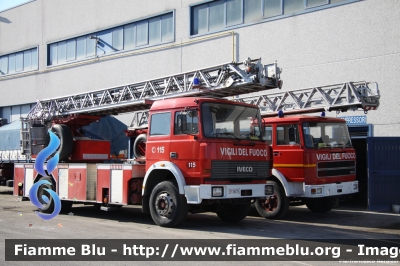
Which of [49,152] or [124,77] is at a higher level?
[124,77]

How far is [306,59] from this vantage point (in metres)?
18.1

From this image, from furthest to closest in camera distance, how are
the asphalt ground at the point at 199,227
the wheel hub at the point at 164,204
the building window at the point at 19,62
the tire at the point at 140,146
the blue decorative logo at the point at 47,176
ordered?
1. the building window at the point at 19,62
2. the tire at the point at 140,146
3. the blue decorative logo at the point at 47,176
4. the wheel hub at the point at 164,204
5. the asphalt ground at the point at 199,227

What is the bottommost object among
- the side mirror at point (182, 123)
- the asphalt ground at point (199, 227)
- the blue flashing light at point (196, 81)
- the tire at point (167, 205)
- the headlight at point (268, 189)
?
the asphalt ground at point (199, 227)

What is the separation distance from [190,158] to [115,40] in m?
17.1

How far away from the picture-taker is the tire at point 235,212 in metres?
11.5

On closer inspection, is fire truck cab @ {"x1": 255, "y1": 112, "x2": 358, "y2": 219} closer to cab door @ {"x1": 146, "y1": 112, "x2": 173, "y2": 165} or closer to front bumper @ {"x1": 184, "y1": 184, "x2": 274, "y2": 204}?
front bumper @ {"x1": 184, "y1": 184, "x2": 274, "y2": 204}

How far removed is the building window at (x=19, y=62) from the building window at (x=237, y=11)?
45.1ft

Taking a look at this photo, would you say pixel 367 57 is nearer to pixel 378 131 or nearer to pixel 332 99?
pixel 378 131

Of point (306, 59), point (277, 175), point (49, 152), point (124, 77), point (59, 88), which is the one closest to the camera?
point (277, 175)

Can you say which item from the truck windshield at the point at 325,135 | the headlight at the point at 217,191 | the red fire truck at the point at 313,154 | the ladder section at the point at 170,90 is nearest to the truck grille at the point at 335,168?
the red fire truck at the point at 313,154

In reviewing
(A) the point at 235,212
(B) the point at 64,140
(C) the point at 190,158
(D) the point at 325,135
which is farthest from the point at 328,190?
(B) the point at 64,140

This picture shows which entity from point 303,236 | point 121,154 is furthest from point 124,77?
point 303,236

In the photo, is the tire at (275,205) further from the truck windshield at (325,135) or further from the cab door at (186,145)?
the cab door at (186,145)

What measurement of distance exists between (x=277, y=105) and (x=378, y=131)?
463 centimetres
